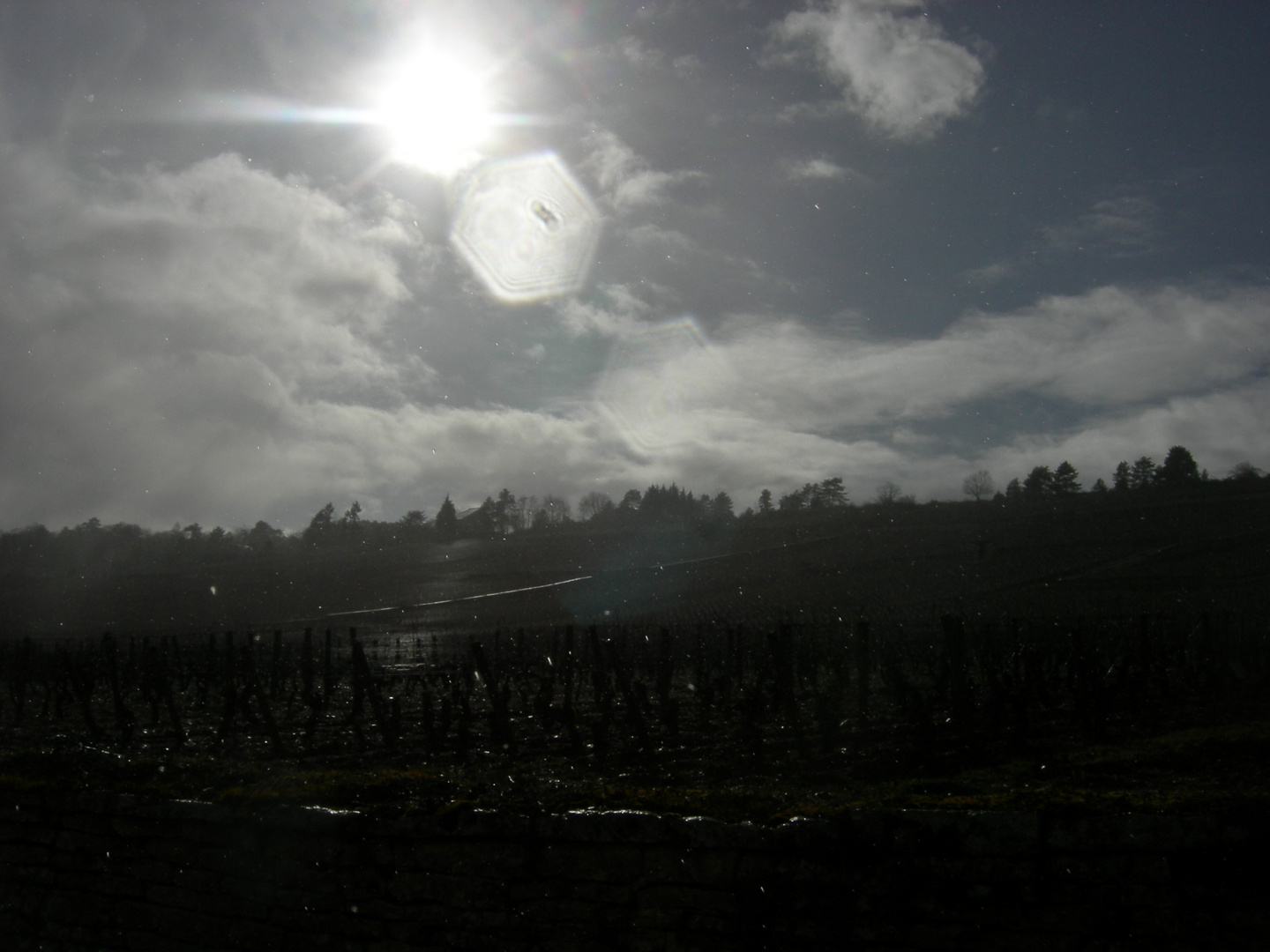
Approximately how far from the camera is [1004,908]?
384 cm

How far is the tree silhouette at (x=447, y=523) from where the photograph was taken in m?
81.1

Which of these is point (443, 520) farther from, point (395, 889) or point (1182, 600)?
point (395, 889)

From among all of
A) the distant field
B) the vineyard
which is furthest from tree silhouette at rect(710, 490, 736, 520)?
the vineyard

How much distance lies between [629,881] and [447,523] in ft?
267

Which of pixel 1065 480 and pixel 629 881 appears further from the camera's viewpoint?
pixel 1065 480

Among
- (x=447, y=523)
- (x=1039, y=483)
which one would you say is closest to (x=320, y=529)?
(x=447, y=523)

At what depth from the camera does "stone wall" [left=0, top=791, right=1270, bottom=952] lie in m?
3.75

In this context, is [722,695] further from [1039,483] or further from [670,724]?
[1039,483]

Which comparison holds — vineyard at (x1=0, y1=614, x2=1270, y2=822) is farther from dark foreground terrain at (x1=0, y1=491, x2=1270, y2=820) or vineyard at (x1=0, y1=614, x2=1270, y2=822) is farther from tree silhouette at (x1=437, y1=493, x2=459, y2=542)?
tree silhouette at (x1=437, y1=493, x2=459, y2=542)

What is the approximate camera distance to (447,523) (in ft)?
274

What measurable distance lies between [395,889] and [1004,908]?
3.16m

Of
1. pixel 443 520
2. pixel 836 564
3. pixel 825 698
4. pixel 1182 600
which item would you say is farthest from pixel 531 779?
pixel 443 520

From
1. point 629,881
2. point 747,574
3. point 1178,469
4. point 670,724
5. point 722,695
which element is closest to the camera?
point 629,881

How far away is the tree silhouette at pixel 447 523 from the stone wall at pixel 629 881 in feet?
247
